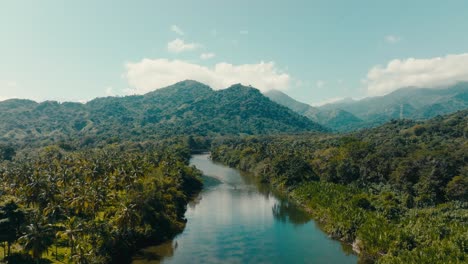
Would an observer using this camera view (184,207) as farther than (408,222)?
Yes

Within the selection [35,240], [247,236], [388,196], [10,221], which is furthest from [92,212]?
[388,196]

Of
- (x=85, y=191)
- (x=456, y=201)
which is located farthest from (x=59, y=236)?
(x=456, y=201)

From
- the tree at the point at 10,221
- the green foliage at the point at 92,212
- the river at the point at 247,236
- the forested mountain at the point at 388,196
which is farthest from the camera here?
the river at the point at 247,236

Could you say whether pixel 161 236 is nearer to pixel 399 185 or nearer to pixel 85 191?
pixel 85 191

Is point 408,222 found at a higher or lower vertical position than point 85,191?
lower

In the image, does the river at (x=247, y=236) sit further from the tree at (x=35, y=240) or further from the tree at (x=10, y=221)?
the tree at (x=10, y=221)

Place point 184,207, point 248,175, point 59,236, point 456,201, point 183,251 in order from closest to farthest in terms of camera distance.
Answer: point 59,236 < point 183,251 < point 456,201 < point 184,207 < point 248,175

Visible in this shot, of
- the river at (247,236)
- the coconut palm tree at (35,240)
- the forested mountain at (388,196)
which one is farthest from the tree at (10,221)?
the forested mountain at (388,196)
